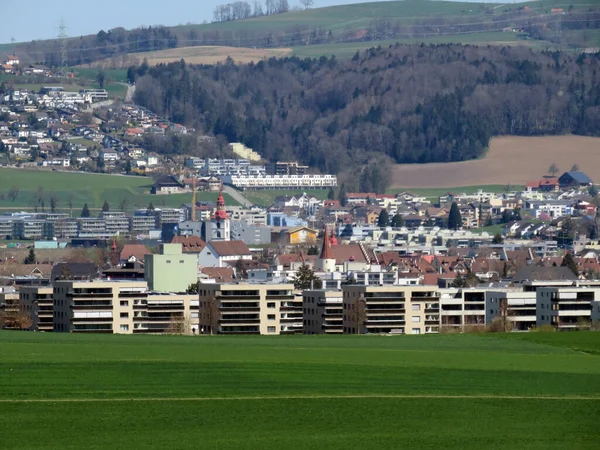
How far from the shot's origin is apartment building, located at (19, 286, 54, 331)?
169 feet

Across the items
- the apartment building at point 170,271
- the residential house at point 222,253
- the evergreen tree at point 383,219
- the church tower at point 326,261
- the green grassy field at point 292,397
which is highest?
the green grassy field at point 292,397

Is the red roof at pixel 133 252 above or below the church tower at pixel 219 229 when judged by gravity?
above

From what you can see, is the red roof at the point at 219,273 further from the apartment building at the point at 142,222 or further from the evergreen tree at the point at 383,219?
the evergreen tree at the point at 383,219

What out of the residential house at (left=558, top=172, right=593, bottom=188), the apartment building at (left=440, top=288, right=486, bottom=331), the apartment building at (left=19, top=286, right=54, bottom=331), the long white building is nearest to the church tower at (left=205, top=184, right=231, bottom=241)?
the long white building

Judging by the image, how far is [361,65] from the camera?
621 feet

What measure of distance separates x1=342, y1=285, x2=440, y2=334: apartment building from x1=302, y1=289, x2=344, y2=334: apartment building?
1.00 ft

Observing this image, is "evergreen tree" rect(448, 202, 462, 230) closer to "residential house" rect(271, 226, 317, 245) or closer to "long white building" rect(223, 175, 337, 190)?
"residential house" rect(271, 226, 317, 245)

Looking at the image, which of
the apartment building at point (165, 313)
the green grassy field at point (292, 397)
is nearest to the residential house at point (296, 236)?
the apartment building at point (165, 313)

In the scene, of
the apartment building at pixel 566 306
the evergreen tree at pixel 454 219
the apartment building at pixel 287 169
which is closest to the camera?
the apartment building at pixel 566 306

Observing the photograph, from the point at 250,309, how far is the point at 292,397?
28.5 meters

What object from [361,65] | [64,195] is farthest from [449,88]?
[64,195]

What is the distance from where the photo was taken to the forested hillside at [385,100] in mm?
167750

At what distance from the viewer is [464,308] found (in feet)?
187

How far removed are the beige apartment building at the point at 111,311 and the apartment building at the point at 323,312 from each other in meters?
3.06
